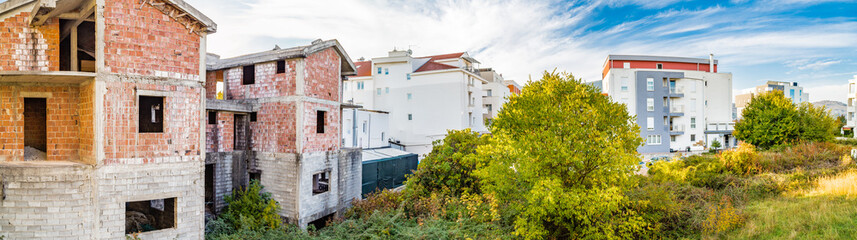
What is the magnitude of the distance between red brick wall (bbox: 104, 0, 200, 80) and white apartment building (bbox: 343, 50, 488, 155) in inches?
1038

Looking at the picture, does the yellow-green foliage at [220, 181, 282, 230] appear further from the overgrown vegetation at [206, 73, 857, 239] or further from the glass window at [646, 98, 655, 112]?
the glass window at [646, 98, 655, 112]

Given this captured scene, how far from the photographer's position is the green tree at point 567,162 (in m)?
9.80

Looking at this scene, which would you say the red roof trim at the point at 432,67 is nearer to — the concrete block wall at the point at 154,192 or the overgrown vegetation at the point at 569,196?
the overgrown vegetation at the point at 569,196

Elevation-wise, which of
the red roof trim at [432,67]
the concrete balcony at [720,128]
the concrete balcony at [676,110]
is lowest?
the concrete balcony at [720,128]

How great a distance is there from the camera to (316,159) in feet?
49.1

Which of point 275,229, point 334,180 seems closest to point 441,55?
point 334,180

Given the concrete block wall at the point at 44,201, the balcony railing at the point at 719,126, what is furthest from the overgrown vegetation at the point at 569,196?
the balcony railing at the point at 719,126

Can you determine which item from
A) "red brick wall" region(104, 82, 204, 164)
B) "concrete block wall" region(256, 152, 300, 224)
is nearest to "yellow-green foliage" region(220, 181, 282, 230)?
"concrete block wall" region(256, 152, 300, 224)

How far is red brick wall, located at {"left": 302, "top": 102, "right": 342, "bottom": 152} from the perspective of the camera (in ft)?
47.4

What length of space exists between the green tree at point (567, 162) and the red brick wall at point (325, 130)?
22.5 ft

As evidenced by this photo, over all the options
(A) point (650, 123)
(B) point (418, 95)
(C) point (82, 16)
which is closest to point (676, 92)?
(A) point (650, 123)

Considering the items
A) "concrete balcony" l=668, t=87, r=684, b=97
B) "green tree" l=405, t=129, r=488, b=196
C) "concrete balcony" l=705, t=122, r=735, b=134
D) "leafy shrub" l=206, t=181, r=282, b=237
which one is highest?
"concrete balcony" l=668, t=87, r=684, b=97

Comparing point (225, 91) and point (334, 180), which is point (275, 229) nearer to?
point (334, 180)

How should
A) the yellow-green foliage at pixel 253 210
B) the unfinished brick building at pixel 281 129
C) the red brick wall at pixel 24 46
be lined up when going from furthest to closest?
1. the unfinished brick building at pixel 281 129
2. the yellow-green foliage at pixel 253 210
3. the red brick wall at pixel 24 46
